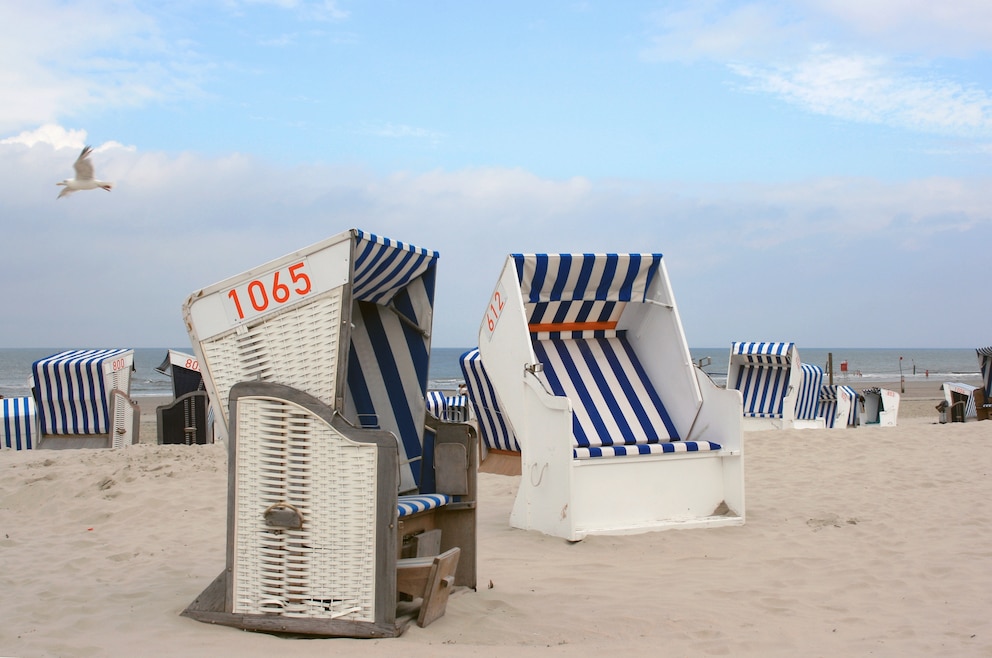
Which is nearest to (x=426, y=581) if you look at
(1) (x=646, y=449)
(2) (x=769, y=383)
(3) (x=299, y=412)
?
(3) (x=299, y=412)

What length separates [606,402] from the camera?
6746mm

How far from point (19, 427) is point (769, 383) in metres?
11.0

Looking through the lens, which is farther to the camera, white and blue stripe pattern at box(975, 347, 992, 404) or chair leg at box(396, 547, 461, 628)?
white and blue stripe pattern at box(975, 347, 992, 404)

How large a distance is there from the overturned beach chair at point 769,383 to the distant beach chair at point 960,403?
235 cm

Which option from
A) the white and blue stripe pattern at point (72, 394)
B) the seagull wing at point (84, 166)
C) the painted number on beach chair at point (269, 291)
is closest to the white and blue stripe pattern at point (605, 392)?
the painted number on beach chair at point (269, 291)

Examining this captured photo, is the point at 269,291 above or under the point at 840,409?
above

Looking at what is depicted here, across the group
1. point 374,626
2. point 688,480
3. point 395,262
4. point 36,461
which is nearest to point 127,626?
point 374,626

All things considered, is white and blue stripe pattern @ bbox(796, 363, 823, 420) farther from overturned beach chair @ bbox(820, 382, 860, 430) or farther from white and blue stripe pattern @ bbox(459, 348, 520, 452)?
white and blue stripe pattern @ bbox(459, 348, 520, 452)

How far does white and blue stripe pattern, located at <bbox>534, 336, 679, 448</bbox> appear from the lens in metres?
6.54

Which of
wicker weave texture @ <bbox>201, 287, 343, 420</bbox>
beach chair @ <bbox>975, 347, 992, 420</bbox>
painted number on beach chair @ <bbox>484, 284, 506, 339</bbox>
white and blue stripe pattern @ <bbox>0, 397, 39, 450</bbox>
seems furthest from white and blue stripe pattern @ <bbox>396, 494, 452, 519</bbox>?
beach chair @ <bbox>975, 347, 992, 420</bbox>

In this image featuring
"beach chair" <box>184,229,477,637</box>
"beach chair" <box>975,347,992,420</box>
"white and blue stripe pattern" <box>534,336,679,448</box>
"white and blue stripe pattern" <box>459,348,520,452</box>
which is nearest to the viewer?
"beach chair" <box>184,229,477,637</box>

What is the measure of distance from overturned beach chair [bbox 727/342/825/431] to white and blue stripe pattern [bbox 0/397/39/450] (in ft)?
32.8

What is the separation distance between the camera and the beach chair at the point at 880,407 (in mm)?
19164

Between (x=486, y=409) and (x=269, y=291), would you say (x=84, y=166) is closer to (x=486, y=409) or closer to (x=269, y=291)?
(x=269, y=291)
